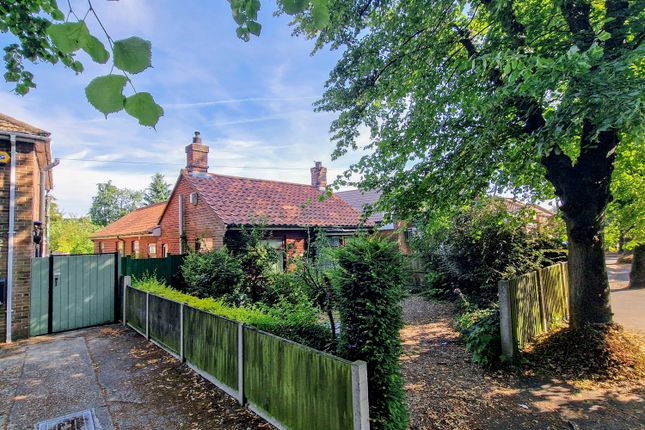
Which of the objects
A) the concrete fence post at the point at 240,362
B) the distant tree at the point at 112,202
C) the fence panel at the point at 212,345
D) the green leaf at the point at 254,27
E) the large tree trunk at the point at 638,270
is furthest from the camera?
the distant tree at the point at 112,202

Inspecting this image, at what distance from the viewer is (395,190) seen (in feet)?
18.6

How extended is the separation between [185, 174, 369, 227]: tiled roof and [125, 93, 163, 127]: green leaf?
9.85m

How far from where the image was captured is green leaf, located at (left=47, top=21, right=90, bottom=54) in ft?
3.64

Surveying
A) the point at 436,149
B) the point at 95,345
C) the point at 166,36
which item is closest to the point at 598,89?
the point at 436,149

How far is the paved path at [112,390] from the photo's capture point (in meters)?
4.22

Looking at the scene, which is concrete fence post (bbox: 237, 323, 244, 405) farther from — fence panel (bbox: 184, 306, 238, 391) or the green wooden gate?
the green wooden gate

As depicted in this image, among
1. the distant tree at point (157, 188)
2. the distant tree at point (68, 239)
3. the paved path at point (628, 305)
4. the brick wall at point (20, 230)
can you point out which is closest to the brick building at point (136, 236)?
the distant tree at point (68, 239)

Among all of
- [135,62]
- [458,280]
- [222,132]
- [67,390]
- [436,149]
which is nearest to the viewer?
[135,62]

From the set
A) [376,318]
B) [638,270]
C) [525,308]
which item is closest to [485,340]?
[525,308]

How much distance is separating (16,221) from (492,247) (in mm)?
11951

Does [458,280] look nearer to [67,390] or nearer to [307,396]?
[307,396]

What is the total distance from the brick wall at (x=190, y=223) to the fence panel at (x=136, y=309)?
10.2ft

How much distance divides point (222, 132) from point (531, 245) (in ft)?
41.0

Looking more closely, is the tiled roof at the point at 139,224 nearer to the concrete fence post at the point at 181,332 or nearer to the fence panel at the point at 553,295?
the concrete fence post at the point at 181,332
